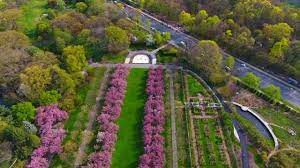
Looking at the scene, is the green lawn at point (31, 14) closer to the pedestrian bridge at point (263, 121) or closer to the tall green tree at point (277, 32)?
the pedestrian bridge at point (263, 121)

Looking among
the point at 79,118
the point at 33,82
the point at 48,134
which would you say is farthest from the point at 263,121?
the point at 33,82

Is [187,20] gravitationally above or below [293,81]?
above

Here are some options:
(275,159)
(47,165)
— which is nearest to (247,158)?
(275,159)

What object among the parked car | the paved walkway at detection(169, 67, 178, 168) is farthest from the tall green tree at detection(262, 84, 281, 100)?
the paved walkway at detection(169, 67, 178, 168)

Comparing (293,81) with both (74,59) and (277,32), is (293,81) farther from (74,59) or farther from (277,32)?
(74,59)

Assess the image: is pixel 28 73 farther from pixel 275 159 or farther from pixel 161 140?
pixel 275 159

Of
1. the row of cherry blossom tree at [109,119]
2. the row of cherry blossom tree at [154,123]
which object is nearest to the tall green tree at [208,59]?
the row of cherry blossom tree at [154,123]
